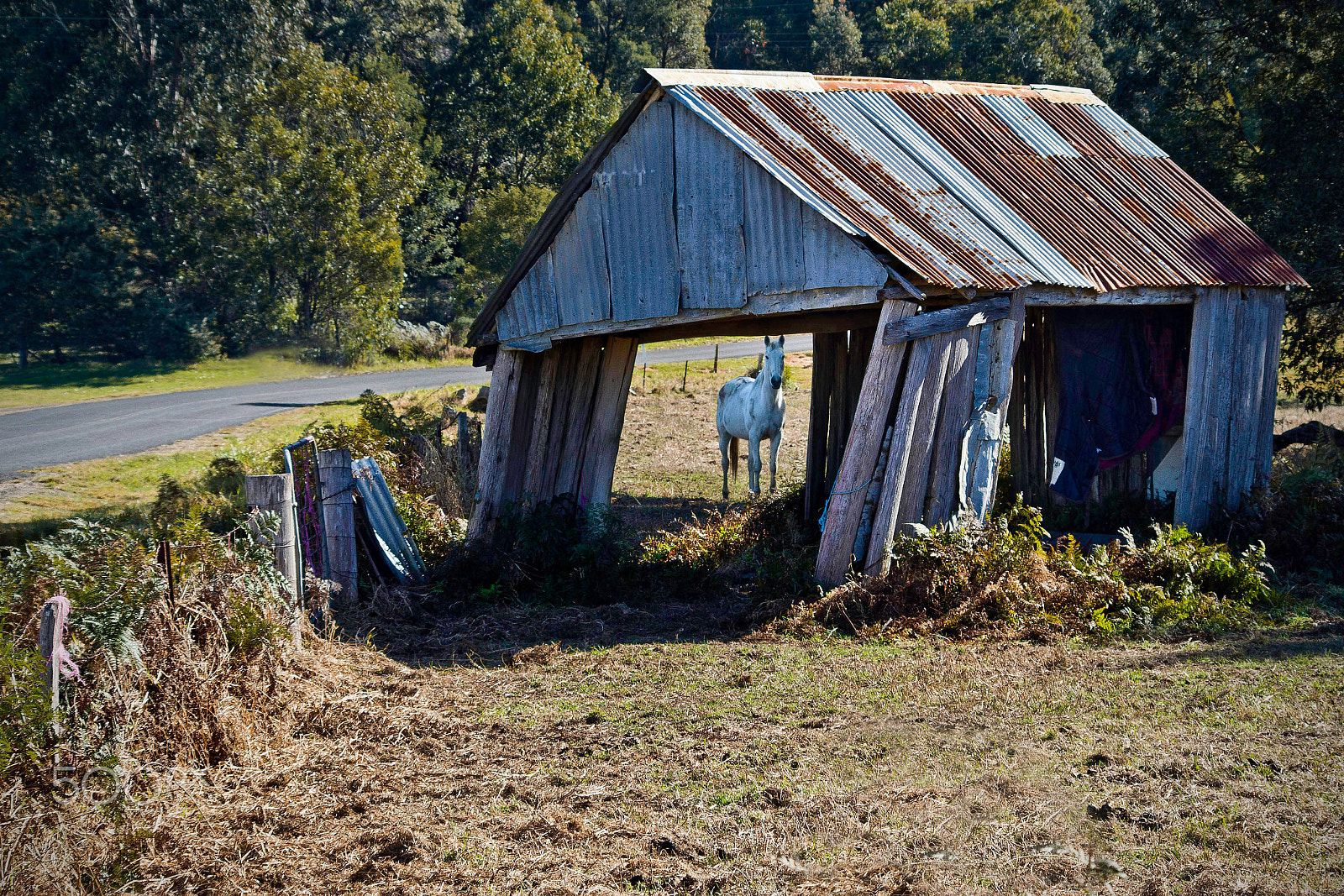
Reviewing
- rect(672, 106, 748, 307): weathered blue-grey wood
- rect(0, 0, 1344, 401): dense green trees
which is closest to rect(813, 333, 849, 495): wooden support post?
rect(672, 106, 748, 307): weathered blue-grey wood

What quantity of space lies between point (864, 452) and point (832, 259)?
167 centimetres

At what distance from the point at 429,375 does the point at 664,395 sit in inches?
306

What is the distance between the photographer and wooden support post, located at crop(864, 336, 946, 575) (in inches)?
348

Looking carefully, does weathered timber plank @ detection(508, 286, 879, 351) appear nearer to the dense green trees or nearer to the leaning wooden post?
the leaning wooden post

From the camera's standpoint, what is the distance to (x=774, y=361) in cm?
1396

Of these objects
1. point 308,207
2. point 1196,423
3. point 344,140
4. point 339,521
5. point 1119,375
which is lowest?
point 339,521

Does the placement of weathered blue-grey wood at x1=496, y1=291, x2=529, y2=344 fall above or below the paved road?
above

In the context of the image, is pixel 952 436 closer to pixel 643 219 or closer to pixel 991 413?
pixel 991 413

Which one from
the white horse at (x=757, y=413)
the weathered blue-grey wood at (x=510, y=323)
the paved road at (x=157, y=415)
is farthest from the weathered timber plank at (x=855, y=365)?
the paved road at (x=157, y=415)

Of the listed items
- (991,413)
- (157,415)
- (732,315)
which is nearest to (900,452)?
(991,413)

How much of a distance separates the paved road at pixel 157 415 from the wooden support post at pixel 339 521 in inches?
353

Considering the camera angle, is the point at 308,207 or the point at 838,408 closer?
the point at 838,408

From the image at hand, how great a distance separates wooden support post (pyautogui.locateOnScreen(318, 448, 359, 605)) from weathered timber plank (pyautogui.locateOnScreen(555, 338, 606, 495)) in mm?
2942

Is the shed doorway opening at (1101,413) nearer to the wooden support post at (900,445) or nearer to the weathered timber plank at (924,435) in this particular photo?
the weathered timber plank at (924,435)
